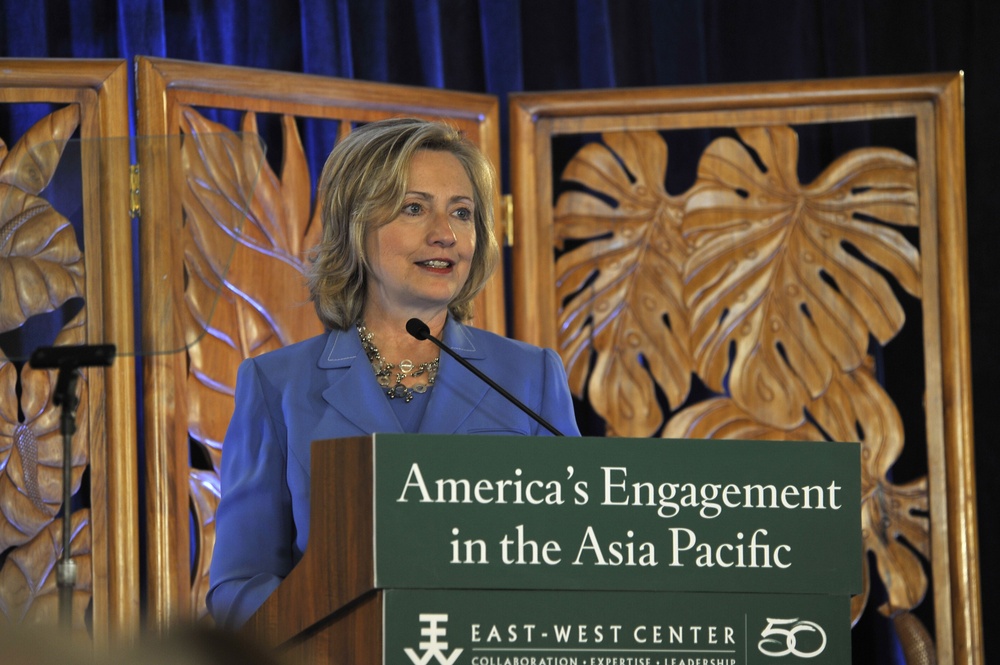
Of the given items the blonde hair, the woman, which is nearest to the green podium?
the woman

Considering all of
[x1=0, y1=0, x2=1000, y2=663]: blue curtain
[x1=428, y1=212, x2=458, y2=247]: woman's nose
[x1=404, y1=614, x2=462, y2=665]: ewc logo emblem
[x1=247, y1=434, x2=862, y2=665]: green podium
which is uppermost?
[x1=0, y1=0, x2=1000, y2=663]: blue curtain

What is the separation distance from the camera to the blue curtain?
379 cm

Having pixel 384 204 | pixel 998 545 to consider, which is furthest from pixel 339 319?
pixel 998 545

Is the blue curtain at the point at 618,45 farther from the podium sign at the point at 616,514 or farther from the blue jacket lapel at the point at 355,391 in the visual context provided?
the podium sign at the point at 616,514

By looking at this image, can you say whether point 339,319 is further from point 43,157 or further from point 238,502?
point 43,157

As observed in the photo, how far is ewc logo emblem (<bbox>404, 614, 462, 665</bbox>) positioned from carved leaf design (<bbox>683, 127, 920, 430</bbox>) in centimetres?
231

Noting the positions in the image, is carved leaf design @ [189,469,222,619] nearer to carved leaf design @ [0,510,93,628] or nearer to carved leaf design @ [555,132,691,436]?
carved leaf design @ [0,510,93,628]

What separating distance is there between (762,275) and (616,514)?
2245 millimetres

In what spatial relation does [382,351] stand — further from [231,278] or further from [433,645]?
[231,278]

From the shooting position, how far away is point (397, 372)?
2.24 m

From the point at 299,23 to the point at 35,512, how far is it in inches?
62.4

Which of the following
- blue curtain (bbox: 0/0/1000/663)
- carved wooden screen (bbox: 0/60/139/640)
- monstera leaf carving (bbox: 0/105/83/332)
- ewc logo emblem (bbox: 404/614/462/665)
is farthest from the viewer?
blue curtain (bbox: 0/0/1000/663)

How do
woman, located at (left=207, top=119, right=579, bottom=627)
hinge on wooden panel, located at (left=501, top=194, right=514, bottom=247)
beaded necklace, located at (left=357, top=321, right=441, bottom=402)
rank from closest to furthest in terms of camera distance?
woman, located at (left=207, top=119, right=579, bottom=627) → beaded necklace, located at (left=357, top=321, right=441, bottom=402) → hinge on wooden panel, located at (left=501, top=194, right=514, bottom=247)

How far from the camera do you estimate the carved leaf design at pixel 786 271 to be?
3633mm
